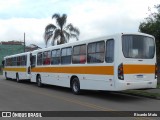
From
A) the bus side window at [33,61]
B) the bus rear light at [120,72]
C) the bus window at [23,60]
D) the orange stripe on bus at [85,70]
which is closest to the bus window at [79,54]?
the orange stripe on bus at [85,70]

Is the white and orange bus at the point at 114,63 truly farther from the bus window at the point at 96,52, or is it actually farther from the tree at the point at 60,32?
the tree at the point at 60,32

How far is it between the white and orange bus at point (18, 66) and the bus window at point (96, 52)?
1175 cm

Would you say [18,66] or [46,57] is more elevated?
[46,57]

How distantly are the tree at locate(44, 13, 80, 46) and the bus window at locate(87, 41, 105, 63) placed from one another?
3524cm

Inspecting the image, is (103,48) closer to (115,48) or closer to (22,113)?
(115,48)

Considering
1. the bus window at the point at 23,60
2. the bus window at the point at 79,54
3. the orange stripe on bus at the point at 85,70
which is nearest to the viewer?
the orange stripe on bus at the point at 85,70

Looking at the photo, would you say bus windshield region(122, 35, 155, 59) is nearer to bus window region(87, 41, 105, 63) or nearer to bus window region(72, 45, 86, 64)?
bus window region(87, 41, 105, 63)

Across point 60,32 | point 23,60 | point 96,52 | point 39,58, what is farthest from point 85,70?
point 60,32

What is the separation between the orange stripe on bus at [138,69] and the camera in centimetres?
1477

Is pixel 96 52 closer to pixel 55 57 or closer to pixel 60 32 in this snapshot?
pixel 55 57

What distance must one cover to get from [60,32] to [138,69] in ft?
127

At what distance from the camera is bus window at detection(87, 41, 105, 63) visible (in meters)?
15.9

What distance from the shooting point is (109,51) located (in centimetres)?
1537

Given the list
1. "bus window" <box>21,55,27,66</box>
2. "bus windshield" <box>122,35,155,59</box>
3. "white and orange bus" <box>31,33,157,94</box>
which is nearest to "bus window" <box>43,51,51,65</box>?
"white and orange bus" <box>31,33,157,94</box>
